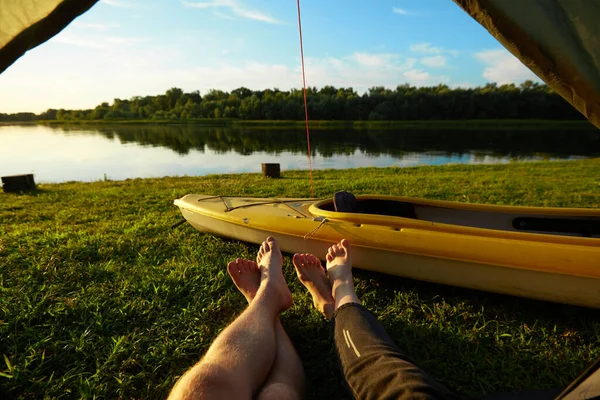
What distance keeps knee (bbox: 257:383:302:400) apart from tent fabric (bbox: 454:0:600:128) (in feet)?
5.52

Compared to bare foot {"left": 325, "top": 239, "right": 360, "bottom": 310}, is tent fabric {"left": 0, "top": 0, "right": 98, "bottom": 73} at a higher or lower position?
higher

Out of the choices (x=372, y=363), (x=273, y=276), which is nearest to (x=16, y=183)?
(x=273, y=276)

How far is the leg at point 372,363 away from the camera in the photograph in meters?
0.98

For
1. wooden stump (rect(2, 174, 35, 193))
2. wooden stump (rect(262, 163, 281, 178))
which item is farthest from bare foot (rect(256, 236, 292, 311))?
wooden stump (rect(2, 174, 35, 193))

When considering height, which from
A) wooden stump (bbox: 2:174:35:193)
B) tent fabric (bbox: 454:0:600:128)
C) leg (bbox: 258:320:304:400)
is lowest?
leg (bbox: 258:320:304:400)

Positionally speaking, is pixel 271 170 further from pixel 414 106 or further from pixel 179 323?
pixel 414 106

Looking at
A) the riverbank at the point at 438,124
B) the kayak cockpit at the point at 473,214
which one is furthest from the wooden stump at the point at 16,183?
the riverbank at the point at 438,124

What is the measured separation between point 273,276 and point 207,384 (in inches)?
39.3

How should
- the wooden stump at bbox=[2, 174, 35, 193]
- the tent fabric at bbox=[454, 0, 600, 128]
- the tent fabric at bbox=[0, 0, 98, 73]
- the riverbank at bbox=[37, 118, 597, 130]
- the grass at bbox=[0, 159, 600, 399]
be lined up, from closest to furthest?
the tent fabric at bbox=[454, 0, 600, 128], the tent fabric at bbox=[0, 0, 98, 73], the grass at bbox=[0, 159, 600, 399], the wooden stump at bbox=[2, 174, 35, 193], the riverbank at bbox=[37, 118, 597, 130]

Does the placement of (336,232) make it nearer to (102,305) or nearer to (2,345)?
(102,305)

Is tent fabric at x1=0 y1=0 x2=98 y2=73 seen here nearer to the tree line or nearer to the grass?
the grass

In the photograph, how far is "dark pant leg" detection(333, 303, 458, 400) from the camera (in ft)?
3.21

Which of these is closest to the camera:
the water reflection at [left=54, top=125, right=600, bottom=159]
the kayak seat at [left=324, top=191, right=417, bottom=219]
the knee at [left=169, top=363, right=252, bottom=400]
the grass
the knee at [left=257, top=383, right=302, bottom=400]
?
the knee at [left=169, top=363, right=252, bottom=400]

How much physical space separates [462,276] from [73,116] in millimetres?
76945
